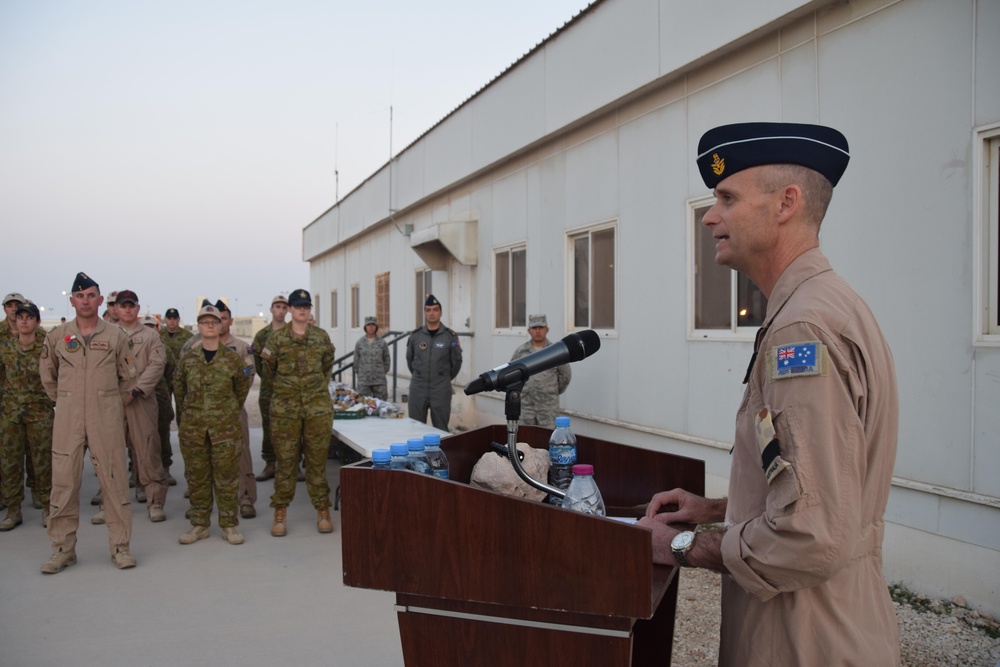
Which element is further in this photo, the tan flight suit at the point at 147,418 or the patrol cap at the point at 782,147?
the tan flight suit at the point at 147,418

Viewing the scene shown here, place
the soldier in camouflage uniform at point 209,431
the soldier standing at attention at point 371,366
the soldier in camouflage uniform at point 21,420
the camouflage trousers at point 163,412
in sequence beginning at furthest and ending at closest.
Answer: the soldier standing at attention at point 371,366 < the camouflage trousers at point 163,412 < the soldier in camouflage uniform at point 21,420 < the soldier in camouflage uniform at point 209,431

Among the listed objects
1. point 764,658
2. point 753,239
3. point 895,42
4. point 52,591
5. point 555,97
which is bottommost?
point 52,591

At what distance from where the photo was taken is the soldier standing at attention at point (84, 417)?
5.11m

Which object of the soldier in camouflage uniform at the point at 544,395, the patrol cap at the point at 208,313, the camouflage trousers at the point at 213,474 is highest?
the patrol cap at the point at 208,313

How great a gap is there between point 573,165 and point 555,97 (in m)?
0.90

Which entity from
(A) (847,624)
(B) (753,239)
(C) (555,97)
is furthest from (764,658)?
(C) (555,97)

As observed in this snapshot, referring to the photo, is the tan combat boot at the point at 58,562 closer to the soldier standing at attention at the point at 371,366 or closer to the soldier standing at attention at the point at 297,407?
the soldier standing at attention at the point at 297,407

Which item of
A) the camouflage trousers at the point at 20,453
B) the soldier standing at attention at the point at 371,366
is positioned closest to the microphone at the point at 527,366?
the camouflage trousers at the point at 20,453

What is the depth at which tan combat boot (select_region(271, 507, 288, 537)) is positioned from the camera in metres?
6.18

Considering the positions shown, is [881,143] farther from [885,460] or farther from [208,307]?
[208,307]

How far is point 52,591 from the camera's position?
4.86 m

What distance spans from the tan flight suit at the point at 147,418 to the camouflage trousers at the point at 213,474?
1.21 meters

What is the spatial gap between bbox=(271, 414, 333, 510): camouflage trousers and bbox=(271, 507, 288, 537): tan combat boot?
7 cm

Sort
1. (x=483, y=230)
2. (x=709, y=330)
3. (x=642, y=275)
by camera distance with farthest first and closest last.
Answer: (x=483, y=230) < (x=642, y=275) < (x=709, y=330)
